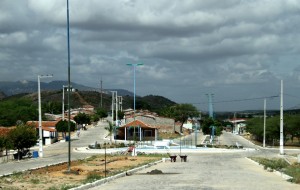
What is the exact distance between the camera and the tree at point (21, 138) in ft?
160

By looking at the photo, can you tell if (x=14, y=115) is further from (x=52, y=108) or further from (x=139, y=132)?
(x=52, y=108)

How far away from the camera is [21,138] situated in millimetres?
48906

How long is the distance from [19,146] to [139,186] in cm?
3120

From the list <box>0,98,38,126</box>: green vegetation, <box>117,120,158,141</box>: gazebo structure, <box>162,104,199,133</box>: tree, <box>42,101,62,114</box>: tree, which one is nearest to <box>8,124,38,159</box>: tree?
<box>117,120,158,141</box>: gazebo structure

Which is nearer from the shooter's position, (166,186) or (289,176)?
(166,186)

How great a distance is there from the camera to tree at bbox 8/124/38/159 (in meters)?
48.7

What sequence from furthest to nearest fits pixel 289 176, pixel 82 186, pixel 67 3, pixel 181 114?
pixel 181 114 < pixel 67 3 < pixel 289 176 < pixel 82 186

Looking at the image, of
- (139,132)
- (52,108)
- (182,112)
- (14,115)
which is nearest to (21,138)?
(139,132)

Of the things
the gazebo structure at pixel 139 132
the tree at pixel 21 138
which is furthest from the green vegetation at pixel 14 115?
the tree at pixel 21 138

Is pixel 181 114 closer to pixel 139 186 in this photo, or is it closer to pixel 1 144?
pixel 1 144

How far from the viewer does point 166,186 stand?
2031 cm

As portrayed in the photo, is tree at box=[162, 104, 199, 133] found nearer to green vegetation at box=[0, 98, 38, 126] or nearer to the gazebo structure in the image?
green vegetation at box=[0, 98, 38, 126]

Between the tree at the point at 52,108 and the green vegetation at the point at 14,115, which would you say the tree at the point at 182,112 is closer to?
the green vegetation at the point at 14,115

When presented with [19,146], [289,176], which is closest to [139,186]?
[289,176]
